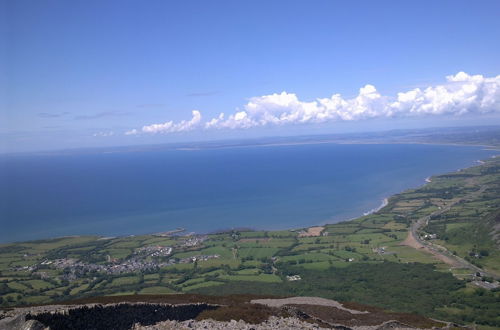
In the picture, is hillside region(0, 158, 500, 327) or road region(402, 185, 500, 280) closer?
hillside region(0, 158, 500, 327)

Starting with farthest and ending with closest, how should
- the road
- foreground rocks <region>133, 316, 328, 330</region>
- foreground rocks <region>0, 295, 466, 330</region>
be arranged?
the road, foreground rocks <region>133, 316, 328, 330</region>, foreground rocks <region>0, 295, 466, 330</region>

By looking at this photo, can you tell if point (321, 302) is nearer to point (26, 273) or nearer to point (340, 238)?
point (340, 238)

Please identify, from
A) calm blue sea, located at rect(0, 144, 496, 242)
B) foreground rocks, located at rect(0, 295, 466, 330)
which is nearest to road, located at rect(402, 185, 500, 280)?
calm blue sea, located at rect(0, 144, 496, 242)

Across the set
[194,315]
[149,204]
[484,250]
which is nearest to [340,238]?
[484,250]

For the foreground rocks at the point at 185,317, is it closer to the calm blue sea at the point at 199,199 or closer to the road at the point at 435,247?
the road at the point at 435,247

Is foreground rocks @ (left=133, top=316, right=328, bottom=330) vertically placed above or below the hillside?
above

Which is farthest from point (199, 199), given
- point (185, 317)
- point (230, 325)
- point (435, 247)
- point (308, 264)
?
point (230, 325)

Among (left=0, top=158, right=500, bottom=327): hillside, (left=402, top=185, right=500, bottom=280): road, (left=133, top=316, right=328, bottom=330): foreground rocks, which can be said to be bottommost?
(left=402, top=185, right=500, bottom=280): road

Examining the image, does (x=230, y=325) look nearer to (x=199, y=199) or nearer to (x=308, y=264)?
(x=308, y=264)

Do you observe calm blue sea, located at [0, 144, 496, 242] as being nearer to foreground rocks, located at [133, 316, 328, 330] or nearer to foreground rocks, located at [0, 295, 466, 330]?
foreground rocks, located at [0, 295, 466, 330]

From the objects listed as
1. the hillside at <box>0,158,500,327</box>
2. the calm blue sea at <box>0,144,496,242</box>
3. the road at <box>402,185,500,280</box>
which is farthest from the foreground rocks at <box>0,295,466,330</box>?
the calm blue sea at <box>0,144,496,242</box>

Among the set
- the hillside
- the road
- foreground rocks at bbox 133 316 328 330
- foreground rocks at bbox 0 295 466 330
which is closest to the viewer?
foreground rocks at bbox 0 295 466 330
